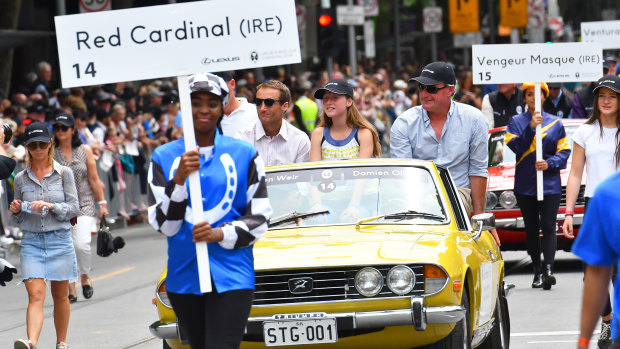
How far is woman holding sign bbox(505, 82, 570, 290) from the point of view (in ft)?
42.3

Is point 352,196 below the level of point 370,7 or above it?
above

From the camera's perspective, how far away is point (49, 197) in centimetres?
1030

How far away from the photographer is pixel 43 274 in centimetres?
1002

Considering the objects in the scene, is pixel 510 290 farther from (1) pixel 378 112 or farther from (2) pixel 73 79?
(1) pixel 378 112

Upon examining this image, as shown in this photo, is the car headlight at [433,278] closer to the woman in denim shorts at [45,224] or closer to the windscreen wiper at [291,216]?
the windscreen wiper at [291,216]

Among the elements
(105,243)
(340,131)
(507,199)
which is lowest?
(507,199)

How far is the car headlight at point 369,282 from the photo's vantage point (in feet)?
24.2

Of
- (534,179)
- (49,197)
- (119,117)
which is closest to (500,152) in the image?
(534,179)

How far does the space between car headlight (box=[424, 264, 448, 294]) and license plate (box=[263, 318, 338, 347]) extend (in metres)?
0.54

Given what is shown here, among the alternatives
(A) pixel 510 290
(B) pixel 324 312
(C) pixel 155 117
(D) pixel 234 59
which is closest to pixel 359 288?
(B) pixel 324 312

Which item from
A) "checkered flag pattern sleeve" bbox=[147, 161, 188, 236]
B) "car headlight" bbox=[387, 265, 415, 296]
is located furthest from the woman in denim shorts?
"checkered flag pattern sleeve" bbox=[147, 161, 188, 236]

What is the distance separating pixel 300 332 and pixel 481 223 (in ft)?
5.73

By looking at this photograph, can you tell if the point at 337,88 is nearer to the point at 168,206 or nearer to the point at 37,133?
the point at 37,133

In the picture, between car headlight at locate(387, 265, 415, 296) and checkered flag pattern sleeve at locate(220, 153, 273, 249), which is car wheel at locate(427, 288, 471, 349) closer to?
car headlight at locate(387, 265, 415, 296)
